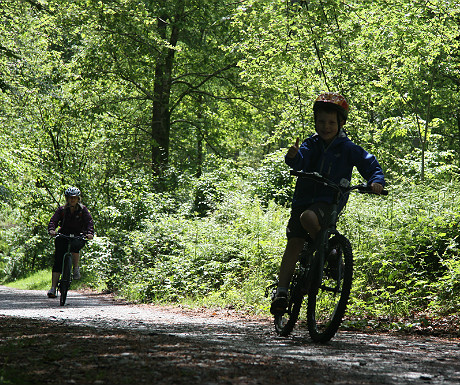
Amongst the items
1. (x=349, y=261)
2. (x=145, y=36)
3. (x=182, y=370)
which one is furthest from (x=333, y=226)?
(x=145, y=36)

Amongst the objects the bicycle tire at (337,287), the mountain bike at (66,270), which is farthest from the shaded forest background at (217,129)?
the bicycle tire at (337,287)

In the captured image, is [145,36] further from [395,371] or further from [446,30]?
[395,371]

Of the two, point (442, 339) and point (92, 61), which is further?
point (92, 61)

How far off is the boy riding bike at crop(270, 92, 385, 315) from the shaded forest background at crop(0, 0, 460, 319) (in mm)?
2310

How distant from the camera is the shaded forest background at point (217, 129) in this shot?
9.10m

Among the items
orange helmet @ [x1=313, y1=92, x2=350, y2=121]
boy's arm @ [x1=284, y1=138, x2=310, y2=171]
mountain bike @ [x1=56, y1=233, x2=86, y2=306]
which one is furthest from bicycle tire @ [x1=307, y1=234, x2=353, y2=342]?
mountain bike @ [x1=56, y1=233, x2=86, y2=306]

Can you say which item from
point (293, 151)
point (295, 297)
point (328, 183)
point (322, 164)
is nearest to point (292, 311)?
point (295, 297)

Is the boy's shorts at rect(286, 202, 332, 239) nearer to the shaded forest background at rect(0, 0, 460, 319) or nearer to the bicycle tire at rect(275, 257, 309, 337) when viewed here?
the bicycle tire at rect(275, 257, 309, 337)

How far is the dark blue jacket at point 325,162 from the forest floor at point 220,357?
1.43m

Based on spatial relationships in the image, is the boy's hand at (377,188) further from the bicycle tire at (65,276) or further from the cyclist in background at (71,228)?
the bicycle tire at (65,276)

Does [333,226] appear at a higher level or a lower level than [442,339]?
higher

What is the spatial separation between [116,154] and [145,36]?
4631 mm

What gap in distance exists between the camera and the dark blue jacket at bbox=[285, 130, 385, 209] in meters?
5.70

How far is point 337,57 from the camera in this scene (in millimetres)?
12422
